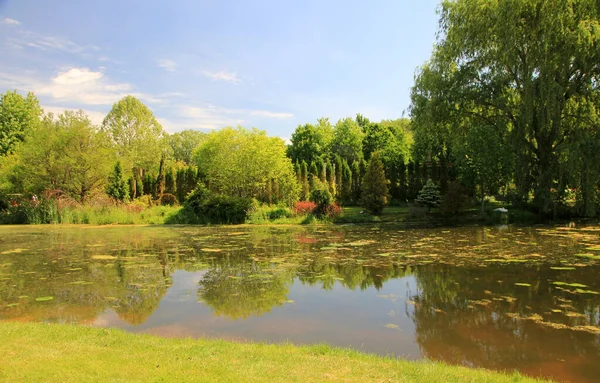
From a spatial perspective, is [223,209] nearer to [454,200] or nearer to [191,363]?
[454,200]

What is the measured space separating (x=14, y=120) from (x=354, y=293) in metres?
44.3

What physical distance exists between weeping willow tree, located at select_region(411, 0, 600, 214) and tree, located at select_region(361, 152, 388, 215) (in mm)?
3618

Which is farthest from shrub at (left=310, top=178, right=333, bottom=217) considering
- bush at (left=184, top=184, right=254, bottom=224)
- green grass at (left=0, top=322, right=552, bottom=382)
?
green grass at (left=0, top=322, right=552, bottom=382)

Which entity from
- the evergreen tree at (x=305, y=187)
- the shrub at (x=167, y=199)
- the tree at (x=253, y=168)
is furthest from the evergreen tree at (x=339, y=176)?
the shrub at (x=167, y=199)

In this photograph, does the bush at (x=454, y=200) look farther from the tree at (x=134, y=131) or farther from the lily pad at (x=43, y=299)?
the tree at (x=134, y=131)

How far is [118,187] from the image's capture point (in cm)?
2738

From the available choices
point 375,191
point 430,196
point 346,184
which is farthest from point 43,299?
point 346,184

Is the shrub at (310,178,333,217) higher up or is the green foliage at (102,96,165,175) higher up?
the green foliage at (102,96,165,175)

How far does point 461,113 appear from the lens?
2211 cm

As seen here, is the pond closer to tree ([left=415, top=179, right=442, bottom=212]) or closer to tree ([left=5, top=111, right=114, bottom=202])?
tree ([left=415, top=179, right=442, bottom=212])

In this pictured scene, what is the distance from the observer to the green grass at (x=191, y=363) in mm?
3840

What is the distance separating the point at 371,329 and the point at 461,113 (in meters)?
18.8

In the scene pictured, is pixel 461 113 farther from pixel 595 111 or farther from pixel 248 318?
pixel 248 318

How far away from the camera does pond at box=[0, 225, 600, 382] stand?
5.59 meters
